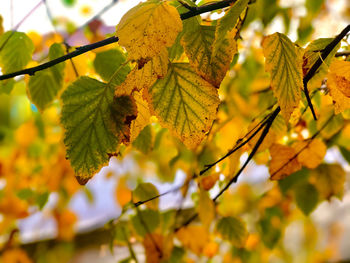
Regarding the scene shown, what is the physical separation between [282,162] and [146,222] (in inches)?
13.1

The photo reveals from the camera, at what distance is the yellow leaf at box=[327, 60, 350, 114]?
39cm

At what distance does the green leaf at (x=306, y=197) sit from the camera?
86 cm

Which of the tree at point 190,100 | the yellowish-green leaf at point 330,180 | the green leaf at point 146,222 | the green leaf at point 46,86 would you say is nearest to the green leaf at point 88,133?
the tree at point 190,100

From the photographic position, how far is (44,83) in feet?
2.11

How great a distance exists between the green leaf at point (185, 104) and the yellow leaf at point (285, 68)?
0.20ft

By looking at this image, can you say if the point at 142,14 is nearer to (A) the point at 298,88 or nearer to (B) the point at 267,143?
(A) the point at 298,88

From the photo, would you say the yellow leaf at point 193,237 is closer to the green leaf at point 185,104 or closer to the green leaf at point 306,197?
the green leaf at point 306,197

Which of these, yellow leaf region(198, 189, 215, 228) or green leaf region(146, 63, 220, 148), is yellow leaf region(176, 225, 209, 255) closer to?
yellow leaf region(198, 189, 215, 228)

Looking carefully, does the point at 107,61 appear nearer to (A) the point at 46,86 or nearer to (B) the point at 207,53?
(A) the point at 46,86

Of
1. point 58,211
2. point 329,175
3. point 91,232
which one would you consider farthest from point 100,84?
point 91,232

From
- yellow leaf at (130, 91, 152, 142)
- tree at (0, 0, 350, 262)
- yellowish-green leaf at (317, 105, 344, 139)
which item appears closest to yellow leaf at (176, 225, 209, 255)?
tree at (0, 0, 350, 262)

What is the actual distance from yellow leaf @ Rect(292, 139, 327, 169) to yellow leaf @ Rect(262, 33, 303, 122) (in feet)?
0.88

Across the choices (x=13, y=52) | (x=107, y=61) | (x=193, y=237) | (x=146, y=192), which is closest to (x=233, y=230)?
(x=193, y=237)

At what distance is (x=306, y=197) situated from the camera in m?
0.87
